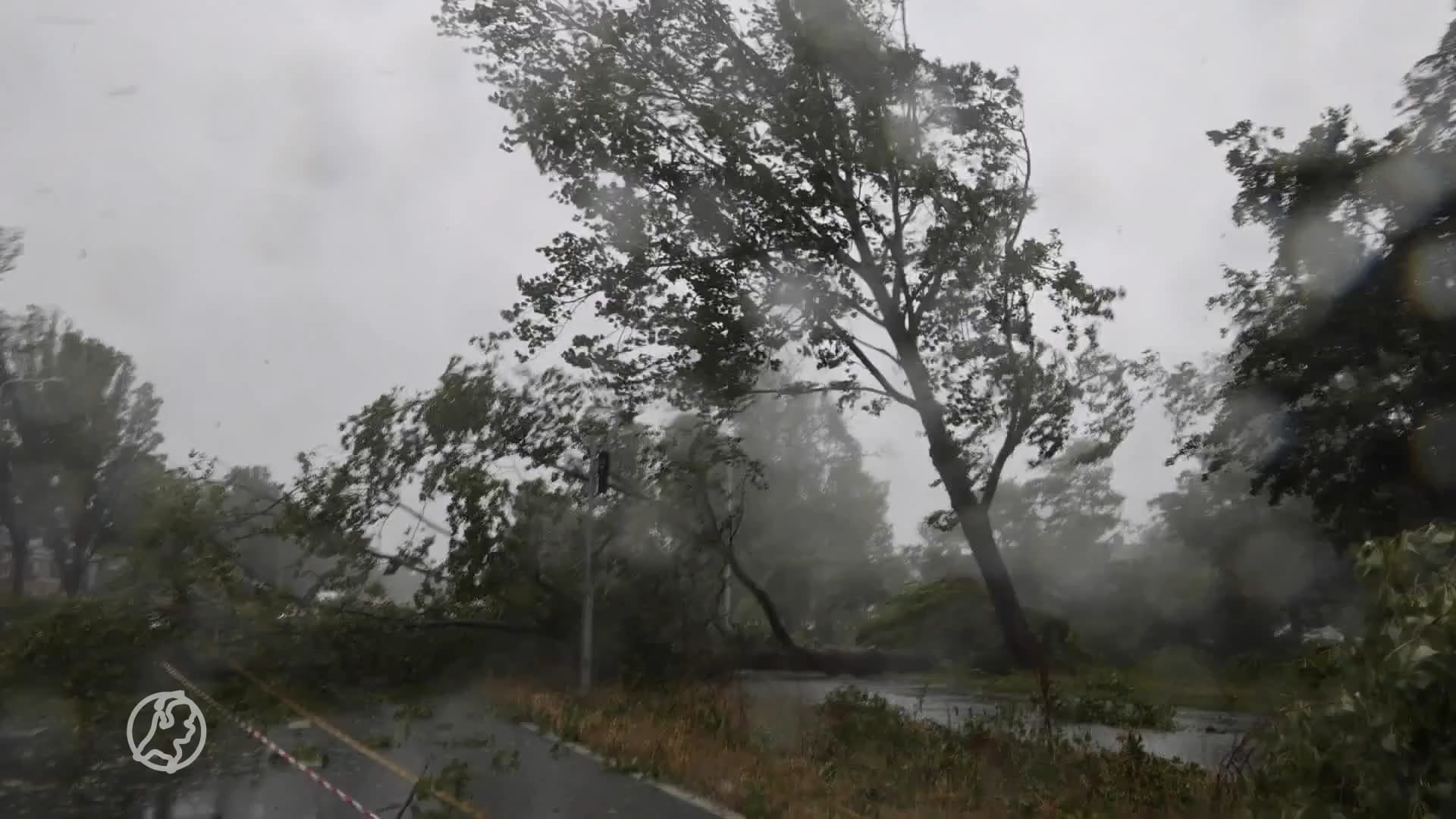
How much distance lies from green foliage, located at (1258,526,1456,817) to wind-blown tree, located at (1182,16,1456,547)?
14755 millimetres

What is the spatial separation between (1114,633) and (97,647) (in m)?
21.6

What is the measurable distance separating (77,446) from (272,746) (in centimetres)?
2886

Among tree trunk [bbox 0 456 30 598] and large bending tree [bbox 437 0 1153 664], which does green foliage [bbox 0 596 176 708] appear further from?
tree trunk [bbox 0 456 30 598]

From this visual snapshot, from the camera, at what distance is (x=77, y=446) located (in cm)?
3353

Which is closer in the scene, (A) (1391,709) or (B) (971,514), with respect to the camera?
(A) (1391,709)

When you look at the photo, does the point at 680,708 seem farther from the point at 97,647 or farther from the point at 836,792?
the point at 97,647

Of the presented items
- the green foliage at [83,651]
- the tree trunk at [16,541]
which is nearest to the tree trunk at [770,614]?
the green foliage at [83,651]

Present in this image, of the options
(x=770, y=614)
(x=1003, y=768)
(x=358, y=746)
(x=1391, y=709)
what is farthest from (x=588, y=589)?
(x=1391, y=709)

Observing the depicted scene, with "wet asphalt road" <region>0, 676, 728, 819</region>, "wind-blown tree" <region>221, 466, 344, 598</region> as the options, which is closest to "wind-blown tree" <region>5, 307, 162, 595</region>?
"wind-blown tree" <region>221, 466, 344, 598</region>

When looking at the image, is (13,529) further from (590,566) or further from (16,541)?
(590,566)

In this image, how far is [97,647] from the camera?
13.9 m

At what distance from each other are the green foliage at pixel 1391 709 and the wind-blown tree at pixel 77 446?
109 feet

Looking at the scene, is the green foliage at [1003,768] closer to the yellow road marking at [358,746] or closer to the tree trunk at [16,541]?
the yellow road marking at [358,746]

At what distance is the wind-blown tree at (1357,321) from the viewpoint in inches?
651
